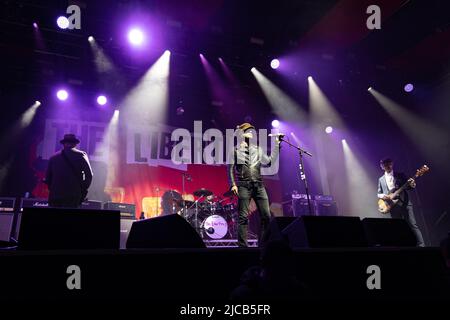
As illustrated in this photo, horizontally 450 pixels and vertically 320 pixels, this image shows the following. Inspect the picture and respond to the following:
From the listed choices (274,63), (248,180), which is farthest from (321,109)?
(248,180)

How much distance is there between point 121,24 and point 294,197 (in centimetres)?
647

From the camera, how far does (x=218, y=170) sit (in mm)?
12047

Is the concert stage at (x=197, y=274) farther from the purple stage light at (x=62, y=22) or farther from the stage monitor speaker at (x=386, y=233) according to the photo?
the purple stage light at (x=62, y=22)

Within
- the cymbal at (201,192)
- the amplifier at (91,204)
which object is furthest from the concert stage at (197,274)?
the amplifier at (91,204)

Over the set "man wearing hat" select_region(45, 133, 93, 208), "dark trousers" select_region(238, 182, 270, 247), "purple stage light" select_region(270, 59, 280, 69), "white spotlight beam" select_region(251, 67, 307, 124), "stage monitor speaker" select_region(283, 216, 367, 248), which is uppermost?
"purple stage light" select_region(270, 59, 280, 69)

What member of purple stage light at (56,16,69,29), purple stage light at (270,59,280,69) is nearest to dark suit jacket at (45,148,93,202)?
purple stage light at (56,16,69,29)

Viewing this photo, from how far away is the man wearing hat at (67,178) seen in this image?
5.93m

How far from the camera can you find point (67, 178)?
234 inches

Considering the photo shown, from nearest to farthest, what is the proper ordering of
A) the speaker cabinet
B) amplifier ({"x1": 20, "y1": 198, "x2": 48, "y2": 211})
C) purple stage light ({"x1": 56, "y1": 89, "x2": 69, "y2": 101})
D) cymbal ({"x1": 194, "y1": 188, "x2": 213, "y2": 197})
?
the speaker cabinet
amplifier ({"x1": 20, "y1": 198, "x2": 48, "y2": 211})
cymbal ({"x1": 194, "y1": 188, "x2": 213, "y2": 197})
purple stage light ({"x1": 56, "y1": 89, "x2": 69, "y2": 101})

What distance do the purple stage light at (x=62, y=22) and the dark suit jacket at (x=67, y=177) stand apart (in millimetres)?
4308

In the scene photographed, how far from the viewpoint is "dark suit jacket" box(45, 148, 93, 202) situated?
19.5 feet

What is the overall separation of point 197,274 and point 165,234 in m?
0.48

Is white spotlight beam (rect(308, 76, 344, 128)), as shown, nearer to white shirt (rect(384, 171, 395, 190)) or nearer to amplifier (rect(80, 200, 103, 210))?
white shirt (rect(384, 171, 395, 190))

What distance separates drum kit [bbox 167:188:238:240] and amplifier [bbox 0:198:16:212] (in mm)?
3657
